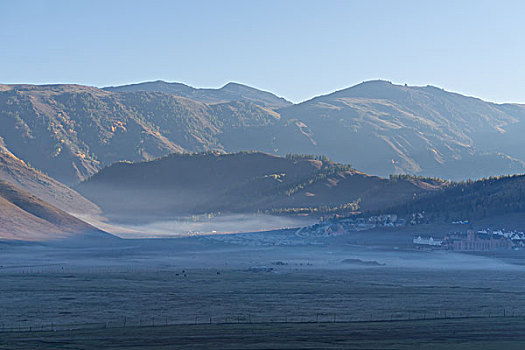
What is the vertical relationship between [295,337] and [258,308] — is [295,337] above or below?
below

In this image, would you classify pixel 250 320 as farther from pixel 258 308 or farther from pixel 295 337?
pixel 295 337

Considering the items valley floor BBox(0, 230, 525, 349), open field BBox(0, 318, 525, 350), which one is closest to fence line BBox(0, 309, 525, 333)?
valley floor BBox(0, 230, 525, 349)

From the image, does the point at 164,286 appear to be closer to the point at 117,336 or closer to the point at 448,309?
the point at 448,309

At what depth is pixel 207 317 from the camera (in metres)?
109

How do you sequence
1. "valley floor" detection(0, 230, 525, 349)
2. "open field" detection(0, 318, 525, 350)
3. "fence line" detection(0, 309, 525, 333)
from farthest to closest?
"fence line" detection(0, 309, 525, 333)
"valley floor" detection(0, 230, 525, 349)
"open field" detection(0, 318, 525, 350)

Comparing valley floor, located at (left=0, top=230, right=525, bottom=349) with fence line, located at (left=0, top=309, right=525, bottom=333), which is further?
fence line, located at (left=0, top=309, right=525, bottom=333)

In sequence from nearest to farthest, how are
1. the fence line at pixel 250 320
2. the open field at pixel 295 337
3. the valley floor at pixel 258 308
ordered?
1. the open field at pixel 295 337
2. the valley floor at pixel 258 308
3. the fence line at pixel 250 320

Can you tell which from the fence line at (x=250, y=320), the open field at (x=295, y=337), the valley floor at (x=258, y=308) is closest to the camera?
the open field at (x=295, y=337)

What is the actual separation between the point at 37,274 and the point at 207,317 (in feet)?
220

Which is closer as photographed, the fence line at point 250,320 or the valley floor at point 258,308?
the valley floor at point 258,308

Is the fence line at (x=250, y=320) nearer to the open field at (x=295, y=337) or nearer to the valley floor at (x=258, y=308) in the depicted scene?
the valley floor at (x=258, y=308)

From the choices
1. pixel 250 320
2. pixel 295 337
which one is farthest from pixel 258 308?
pixel 295 337

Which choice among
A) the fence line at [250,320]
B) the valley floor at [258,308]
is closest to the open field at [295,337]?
the valley floor at [258,308]

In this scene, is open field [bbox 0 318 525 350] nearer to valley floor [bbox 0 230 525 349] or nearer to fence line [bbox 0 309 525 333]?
valley floor [bbox 0 230 525 349]
